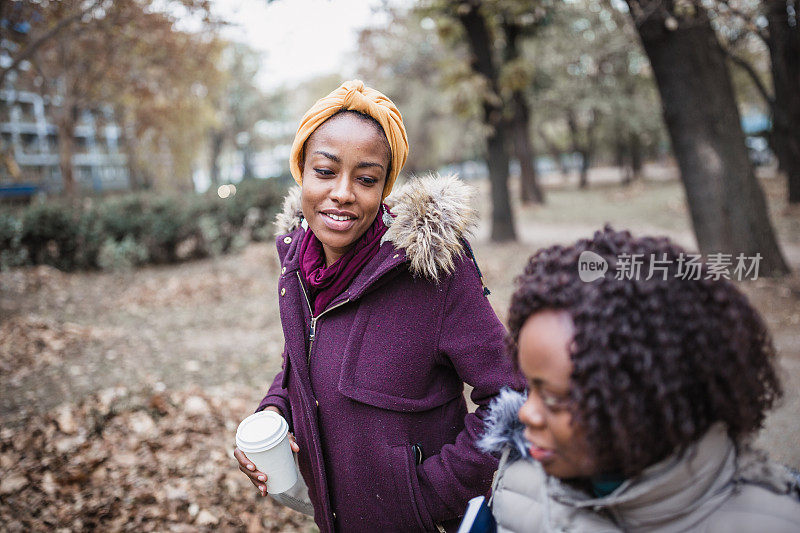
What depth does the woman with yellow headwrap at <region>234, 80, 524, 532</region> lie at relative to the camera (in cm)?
158

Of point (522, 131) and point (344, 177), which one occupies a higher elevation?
point (522, 131)

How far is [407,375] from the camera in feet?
5.27

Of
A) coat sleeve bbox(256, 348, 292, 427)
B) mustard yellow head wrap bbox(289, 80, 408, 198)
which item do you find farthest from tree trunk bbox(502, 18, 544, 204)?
coat sleeve bbox(256, 348, 292, 427)

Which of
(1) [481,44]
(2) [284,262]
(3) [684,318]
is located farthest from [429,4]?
(3) [684,318]

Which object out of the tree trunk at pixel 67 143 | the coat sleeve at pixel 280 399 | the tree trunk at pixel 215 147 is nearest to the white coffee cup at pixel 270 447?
the coat sleeve at pixel 280 399

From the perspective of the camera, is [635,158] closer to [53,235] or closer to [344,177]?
[53,235]

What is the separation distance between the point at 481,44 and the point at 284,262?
10262 millimetres

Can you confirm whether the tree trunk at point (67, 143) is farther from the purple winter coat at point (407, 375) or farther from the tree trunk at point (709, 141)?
the purple winter coat at point (407, 375)

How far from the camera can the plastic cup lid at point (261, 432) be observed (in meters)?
1.64

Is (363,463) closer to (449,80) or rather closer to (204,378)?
(204,378)

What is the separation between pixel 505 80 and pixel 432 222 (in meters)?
9.98

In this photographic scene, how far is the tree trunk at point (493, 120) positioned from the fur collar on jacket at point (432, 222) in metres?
8.95

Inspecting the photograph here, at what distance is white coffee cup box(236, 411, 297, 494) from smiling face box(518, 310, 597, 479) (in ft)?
2.97

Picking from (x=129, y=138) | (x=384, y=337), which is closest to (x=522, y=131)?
(x=129, y=138)
